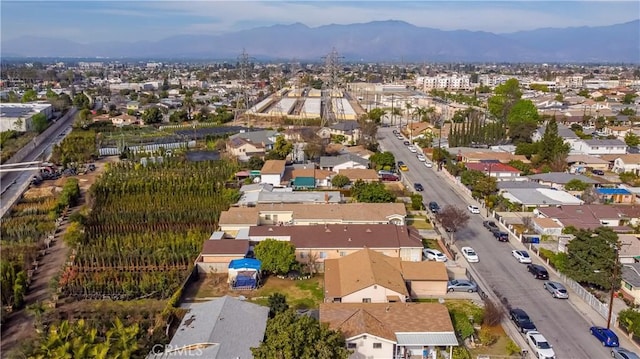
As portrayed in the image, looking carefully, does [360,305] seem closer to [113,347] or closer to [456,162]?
[113,347]

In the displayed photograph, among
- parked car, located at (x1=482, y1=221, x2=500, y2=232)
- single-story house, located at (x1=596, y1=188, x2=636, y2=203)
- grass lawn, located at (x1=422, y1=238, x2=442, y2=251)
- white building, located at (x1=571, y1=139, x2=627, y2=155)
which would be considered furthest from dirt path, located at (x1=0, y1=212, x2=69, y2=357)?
white building, located at (x1=571, y1=139, x2=627, y2=155)

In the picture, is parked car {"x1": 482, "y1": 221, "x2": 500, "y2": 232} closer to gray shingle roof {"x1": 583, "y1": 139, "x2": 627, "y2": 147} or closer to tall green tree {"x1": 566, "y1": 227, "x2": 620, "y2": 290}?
tall green tree {"x1": 566, "y1": 227, "x2": 620, "y2": 290}

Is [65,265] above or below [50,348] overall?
below

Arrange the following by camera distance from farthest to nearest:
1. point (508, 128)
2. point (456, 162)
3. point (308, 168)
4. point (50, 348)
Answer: point (508, 128), point (456, 162), point (308, 168), point (50, 348)

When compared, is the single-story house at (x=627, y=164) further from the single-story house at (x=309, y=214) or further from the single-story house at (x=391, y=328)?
the single-story house at (x=391, y=328)

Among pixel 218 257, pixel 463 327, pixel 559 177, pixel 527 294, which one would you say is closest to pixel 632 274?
pixel 527 294

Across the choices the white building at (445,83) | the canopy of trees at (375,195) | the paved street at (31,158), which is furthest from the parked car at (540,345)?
the white building at (445,83)

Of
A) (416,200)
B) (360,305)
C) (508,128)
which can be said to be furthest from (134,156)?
(508,128)
